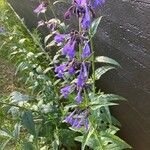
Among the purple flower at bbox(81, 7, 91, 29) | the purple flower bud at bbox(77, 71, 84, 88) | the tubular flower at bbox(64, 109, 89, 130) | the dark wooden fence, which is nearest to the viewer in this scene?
the purple flower at bbox(81, 7, 91, 29)

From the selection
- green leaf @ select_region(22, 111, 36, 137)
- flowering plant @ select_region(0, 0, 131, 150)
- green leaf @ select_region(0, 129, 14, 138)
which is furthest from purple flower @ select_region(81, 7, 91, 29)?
green leaf @ select_region(0, 129, 14, 138)

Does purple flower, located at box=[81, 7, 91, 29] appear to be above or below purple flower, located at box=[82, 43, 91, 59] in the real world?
above

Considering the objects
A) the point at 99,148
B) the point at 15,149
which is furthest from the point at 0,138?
the point at 99,148

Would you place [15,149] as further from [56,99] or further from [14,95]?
[14,95]

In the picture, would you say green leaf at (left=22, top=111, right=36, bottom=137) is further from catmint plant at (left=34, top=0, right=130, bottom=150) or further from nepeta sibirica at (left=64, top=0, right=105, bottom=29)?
nepeta sibirica at (left=64, top=0, right=105, bottom=29)

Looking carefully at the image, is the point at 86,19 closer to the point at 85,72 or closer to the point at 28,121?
the point at 85,72

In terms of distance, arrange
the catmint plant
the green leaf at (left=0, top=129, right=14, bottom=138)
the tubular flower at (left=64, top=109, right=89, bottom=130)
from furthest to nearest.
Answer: the green leaf at (left=0, top=129, right=14, bottom=138) → the tubular flower at (left=64, top=109, right=89, bottom=130) → the catmint plant

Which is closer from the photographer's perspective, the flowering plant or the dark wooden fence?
the flowering plant

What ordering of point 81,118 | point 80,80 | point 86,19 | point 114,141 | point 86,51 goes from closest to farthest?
point 86,19
point 86,51
point 80,80
point 81,118
point 114,141

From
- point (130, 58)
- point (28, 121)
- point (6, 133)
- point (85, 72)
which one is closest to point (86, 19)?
point (85, 72)
